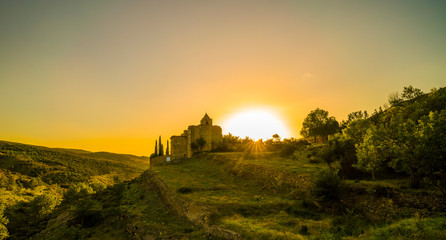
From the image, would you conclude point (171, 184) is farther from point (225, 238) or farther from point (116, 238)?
point (225, 238)

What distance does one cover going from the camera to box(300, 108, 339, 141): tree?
51.9 metres

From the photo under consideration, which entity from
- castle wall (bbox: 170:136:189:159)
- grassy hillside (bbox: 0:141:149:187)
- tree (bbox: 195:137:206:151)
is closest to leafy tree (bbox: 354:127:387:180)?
tree (bbox: 195:137:206:151)

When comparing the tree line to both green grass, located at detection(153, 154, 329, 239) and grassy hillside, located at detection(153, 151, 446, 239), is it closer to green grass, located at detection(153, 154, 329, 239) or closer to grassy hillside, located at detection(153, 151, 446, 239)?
grassy hillside, located at detection(153, 151, 446, 239)

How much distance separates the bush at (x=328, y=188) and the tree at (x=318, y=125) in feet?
112

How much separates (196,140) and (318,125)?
99.2 feet

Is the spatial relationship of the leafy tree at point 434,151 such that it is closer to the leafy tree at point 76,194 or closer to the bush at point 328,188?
the bush at point 328,188

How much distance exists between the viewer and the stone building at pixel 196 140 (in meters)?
56.0

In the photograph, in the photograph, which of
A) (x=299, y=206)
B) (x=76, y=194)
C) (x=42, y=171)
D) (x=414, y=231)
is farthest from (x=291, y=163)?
(x=42, y=171)

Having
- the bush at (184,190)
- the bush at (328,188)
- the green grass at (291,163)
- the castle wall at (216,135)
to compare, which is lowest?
the bush at (184,190)

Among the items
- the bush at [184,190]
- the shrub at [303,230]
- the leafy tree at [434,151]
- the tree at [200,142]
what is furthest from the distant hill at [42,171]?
the leafy tree at [434,151]

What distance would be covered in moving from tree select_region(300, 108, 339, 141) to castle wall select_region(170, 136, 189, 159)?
3043 cm

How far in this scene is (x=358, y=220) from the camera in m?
16.9

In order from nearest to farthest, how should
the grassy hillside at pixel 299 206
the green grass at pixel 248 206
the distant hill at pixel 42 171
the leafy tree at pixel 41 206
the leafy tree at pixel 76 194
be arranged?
the grassy hillside at pixel 299 206
the green grass at pixel 248 206
the leafy tree at pixel 41 206
the leafy tree at pixel 76 194
the distant hill at pixel 42 171

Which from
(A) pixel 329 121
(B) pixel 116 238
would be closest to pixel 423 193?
(B) pixel 116 238
